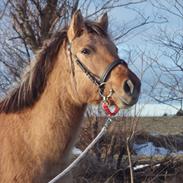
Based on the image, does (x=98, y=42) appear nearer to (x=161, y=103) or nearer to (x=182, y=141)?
(x=161, y=103)

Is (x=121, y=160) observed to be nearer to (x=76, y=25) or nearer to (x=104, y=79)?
(x=76, y=25)

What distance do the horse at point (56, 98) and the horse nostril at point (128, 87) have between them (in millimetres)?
100

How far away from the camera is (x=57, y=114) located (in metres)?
4.30

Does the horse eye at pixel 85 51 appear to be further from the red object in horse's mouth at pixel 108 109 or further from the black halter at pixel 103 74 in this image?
the red object in horse's mouth at pixel 108 109

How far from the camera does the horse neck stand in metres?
4.23

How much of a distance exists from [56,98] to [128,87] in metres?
0.76

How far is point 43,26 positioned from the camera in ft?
35.8

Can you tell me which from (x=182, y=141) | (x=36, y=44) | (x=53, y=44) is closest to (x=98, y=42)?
(x=53, y=44)

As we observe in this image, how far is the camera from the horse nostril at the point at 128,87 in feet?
12.5

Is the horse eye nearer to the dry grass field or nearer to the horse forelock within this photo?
the horse forelock

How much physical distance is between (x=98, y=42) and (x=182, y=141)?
744 cm

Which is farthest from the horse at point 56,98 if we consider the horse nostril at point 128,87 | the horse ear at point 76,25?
the horse nostril at point 128,87

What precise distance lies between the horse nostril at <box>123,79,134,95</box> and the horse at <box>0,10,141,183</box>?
0.10 metres

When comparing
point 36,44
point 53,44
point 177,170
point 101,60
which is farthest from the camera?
point 36,44
